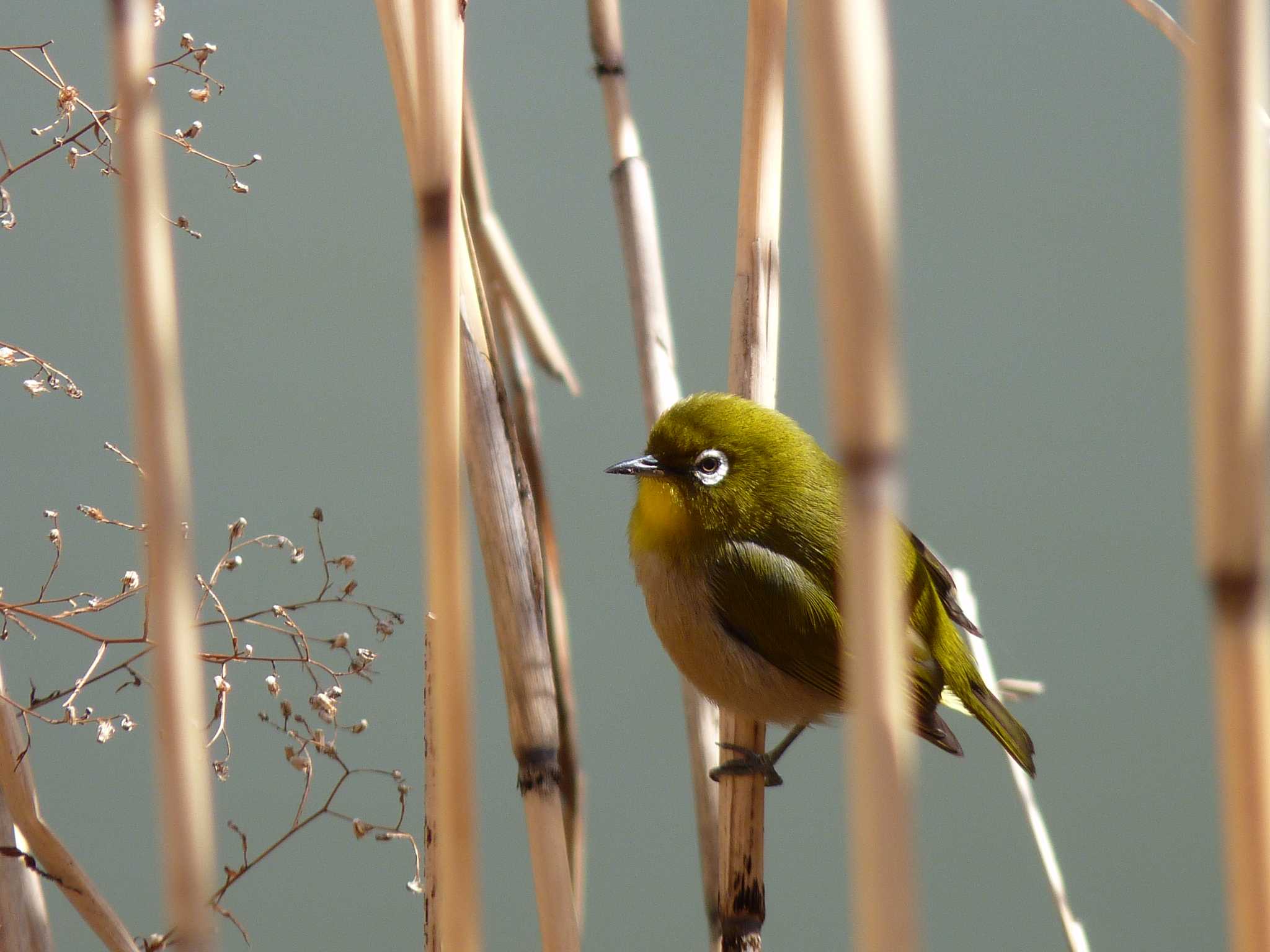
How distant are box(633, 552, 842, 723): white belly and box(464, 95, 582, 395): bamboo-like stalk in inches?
7.6

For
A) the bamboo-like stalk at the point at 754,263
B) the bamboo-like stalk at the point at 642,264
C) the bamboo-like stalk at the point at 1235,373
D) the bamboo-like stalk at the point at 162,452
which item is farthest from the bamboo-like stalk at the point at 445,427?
the bamboo-like stalk at the point at 642,264

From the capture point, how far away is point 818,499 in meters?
0.97

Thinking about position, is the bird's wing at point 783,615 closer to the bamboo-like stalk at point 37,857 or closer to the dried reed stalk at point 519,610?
the dried reed stalk at point 519,610

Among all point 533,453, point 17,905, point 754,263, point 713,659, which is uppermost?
point 754,263

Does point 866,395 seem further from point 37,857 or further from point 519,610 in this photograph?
point 37,857

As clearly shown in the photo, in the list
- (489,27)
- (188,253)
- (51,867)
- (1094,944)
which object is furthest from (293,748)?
(1094,944)

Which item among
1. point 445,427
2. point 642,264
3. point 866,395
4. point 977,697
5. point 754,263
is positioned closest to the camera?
point 866,395

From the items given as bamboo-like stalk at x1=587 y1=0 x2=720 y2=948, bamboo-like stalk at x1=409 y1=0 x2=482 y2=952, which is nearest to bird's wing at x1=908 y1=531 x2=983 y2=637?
bamboo-like stalk at x1=587 y1=0 x2=720 y2=948

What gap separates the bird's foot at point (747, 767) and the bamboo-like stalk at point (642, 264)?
0.06 feet

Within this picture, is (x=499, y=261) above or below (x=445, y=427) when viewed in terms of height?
above

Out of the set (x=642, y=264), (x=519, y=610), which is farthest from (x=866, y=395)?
(x=642, y=264)

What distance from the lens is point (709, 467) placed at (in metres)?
0.95

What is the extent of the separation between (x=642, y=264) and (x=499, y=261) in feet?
0.34

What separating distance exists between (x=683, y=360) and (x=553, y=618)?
4.12ft
